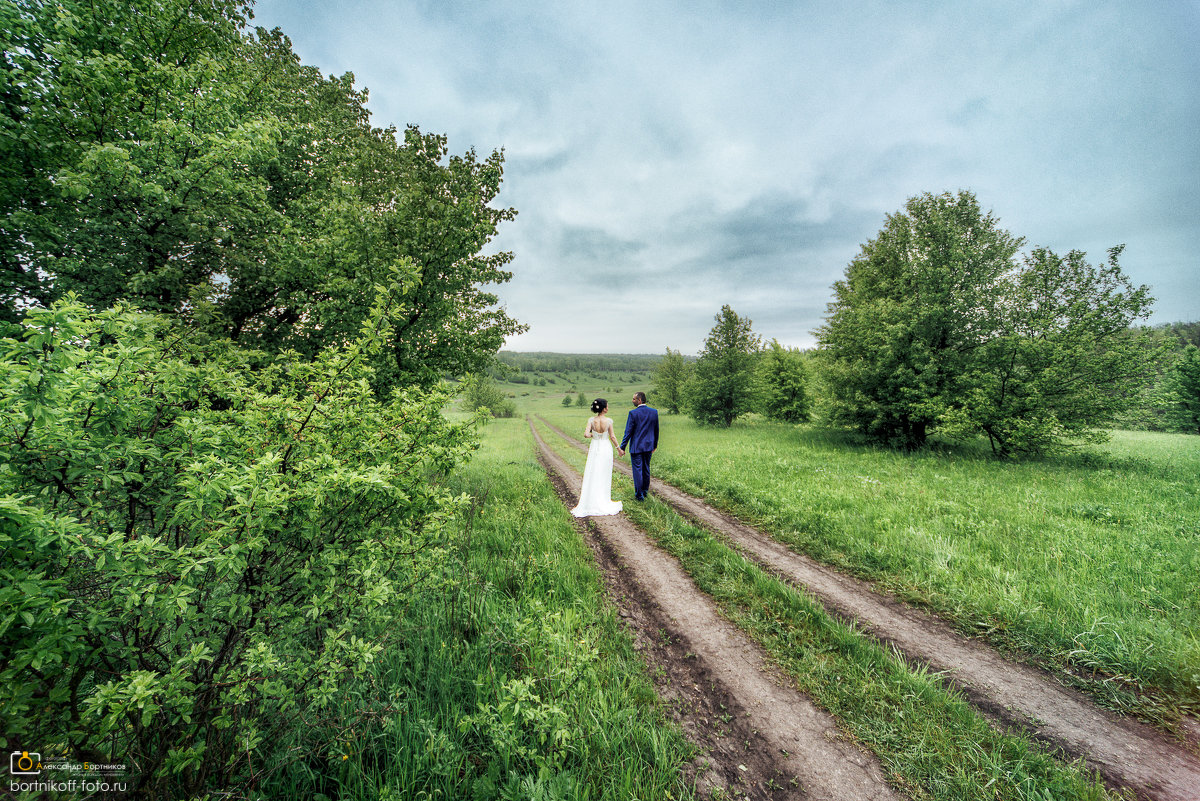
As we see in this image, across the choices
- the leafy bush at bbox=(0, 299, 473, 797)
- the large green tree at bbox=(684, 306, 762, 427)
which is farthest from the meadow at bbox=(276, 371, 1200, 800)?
the large green tree at bbox=(684, 306, 762, 427)

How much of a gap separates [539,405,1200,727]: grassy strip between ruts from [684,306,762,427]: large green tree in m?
21.3

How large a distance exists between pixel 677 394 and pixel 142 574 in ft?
160

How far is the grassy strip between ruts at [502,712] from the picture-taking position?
2.61 metres

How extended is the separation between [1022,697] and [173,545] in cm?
778

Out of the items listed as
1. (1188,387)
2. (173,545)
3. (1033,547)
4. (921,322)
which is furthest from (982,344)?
(1188,387)

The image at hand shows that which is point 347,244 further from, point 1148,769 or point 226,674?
point 1148,769

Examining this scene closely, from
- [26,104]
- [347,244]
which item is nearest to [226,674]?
[347,244]

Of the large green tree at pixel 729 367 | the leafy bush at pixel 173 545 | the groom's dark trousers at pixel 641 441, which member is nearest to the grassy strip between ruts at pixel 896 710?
the leafy bush at pixel 173 545

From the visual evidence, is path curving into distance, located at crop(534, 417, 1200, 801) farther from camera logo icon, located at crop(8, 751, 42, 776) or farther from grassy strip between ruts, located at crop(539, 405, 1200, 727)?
camera logo icon, located at crop(8, 751, 42, 776)

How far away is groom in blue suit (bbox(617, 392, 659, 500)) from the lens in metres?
9.67

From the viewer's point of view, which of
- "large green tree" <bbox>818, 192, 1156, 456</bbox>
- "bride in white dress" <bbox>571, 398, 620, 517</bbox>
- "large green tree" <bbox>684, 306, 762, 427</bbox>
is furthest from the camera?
"large green tree" <bbox>684, 306, 762, 427</bbox>

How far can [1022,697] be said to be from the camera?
362 centimetres

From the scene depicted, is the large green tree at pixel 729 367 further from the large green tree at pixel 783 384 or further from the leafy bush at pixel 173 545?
the leafy bush at pixel 173 545

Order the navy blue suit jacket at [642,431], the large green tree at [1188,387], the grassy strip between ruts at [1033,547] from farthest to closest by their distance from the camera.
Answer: the large green tree at [1188,387]
the navy blue suit jacket at [642,431]
the grassy strip between ruts at [1033,547]
